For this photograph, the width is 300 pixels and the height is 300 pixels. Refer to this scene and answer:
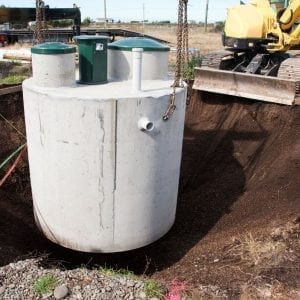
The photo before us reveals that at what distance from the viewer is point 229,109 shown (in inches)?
360

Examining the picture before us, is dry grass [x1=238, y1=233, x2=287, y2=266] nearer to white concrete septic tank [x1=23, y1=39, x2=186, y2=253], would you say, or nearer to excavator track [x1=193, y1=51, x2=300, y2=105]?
white concrete septic tank [x1=23, y1=39, x2=186, y2=253]

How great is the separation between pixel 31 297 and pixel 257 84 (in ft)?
21.3

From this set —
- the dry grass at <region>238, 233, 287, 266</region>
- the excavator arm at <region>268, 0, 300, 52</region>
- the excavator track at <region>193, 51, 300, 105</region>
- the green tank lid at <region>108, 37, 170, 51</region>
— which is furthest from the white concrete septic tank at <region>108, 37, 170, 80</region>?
the excavator arm at <region>268, 0, 300, 52</region>

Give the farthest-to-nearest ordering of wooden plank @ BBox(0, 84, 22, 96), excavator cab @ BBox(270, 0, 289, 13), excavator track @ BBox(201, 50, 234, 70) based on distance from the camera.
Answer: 1. excavator track @ BBox(201, 50, 234, 70)
2. excavator cab @ BBox(270, 0, 289, 13)
3. wooden plank @ BBox(0, 84, 22, 96)

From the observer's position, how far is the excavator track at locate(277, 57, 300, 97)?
8438mm

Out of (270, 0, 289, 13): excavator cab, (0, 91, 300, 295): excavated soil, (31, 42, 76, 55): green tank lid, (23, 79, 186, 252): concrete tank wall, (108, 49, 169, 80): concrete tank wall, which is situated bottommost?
(0, 91, 300, 295): excavated soil

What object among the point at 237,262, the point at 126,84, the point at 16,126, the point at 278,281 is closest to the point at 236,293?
the point at 278,281

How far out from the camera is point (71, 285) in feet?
12.7

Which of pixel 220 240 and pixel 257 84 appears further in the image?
pixel 257 84

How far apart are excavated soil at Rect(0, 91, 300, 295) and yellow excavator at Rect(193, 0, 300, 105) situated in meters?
0.39

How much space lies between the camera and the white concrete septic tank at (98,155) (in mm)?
4227

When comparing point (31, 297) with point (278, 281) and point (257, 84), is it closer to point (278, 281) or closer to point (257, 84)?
point (278, 281)

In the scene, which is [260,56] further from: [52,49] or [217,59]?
[52,49]

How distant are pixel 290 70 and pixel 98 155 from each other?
5833mm
